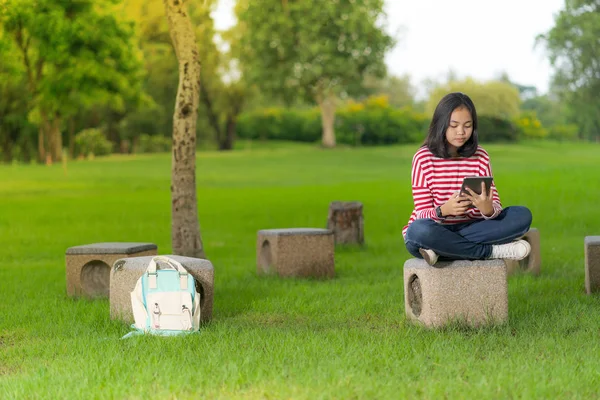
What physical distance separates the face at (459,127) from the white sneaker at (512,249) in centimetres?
86

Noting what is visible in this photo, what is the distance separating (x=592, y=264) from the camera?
30.5 feet

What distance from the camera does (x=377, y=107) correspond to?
76500mm

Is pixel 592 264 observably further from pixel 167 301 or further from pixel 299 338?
pixel 167 301

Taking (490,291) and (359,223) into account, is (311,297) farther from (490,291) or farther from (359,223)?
(359,223)

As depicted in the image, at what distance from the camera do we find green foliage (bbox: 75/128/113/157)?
62250 mm

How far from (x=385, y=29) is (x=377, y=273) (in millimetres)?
51049

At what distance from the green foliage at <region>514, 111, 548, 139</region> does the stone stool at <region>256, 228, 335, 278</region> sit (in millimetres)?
65156

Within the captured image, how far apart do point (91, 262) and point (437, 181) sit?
452cm

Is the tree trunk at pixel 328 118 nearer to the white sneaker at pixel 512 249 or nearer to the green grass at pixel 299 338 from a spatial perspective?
the green grass at pixel 299 338

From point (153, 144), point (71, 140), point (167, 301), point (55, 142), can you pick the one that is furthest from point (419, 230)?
point (153, 144)

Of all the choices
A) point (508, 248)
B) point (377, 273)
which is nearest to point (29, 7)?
point (377, 273)

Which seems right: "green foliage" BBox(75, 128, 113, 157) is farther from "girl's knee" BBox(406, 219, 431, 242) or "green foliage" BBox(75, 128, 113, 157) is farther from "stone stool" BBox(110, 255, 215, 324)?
"girl's knee" BBox(406, 219, 431, 242)

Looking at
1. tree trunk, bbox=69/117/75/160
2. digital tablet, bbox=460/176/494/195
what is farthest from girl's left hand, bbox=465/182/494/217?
tree trunk, bbox=69/117/75/160

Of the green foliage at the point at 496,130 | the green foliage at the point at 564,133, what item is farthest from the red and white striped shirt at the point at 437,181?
the green foliage at the point at 564,133
